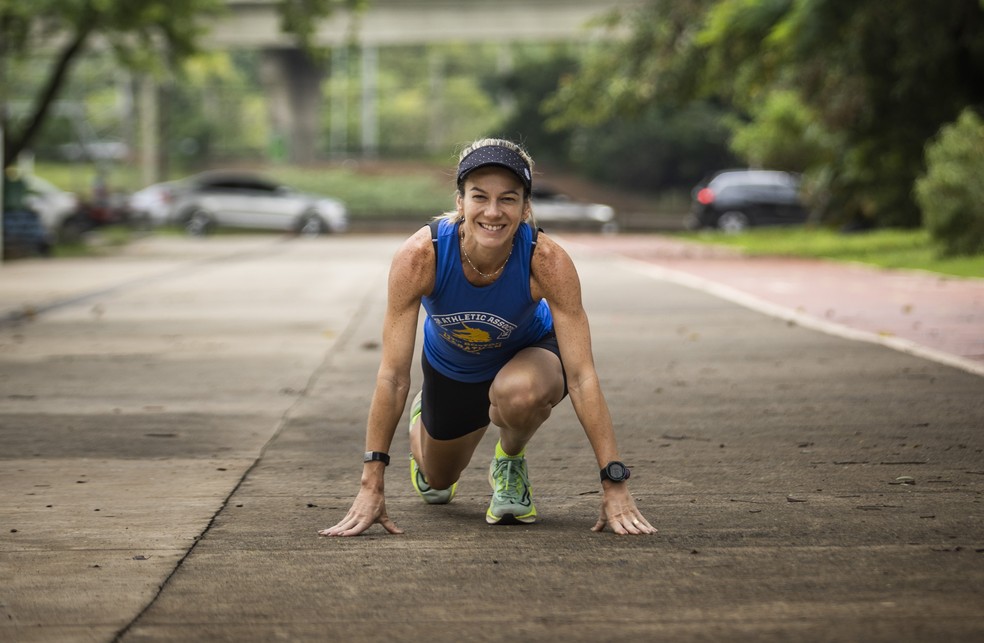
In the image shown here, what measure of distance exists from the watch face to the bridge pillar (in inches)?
2255

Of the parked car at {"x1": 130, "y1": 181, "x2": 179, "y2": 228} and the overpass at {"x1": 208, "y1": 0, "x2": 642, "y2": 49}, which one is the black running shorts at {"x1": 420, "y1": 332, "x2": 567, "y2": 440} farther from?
the overpass at {"x1": 208, "y1": 0, "x2": 642, "y2": 49}

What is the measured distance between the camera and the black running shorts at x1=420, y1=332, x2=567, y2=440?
6.09 m

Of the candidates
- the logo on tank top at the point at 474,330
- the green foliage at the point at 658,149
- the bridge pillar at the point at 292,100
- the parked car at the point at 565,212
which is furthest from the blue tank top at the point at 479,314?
the bridge pillar at the point at 292,100

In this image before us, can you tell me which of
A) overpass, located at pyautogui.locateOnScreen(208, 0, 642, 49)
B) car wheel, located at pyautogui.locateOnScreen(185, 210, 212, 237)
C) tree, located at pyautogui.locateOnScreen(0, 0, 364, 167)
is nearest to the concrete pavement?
tree, located at pyautogui.locateOnScreen(0, 0, 364, 167)

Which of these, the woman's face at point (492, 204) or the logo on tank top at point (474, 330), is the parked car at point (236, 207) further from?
the woman's face at point (492, 204)

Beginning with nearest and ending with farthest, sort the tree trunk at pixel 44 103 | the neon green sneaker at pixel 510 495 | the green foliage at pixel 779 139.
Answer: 1. the neon green sneaker at pixel 510 495
2. the tree trunk at pixel 44 103
3. the green foliage at pixel 779 139

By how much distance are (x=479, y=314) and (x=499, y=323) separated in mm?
97

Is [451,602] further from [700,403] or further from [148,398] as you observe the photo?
Answer: [148,398]

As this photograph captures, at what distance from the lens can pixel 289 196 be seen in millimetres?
46469

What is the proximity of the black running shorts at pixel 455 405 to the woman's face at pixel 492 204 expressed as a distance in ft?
2.27

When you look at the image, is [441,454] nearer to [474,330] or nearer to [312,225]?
[474,330]

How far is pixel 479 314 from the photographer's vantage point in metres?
5.72

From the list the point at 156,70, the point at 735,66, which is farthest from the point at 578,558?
the point at 156,70

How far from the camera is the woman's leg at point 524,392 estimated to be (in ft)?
18.9
